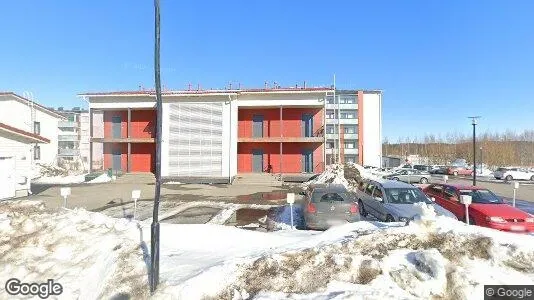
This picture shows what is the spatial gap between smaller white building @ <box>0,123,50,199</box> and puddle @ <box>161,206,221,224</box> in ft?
32.4

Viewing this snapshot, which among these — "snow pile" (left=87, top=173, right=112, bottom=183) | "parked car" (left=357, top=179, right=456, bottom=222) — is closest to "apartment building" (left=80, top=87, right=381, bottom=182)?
"snow pile" (left=87, top=173, right=112, bottom=183)

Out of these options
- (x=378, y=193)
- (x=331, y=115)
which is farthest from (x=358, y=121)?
(x=378, y=193)

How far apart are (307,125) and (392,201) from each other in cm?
1682

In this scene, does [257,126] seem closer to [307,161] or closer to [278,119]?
[278,119]

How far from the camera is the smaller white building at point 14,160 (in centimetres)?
1511

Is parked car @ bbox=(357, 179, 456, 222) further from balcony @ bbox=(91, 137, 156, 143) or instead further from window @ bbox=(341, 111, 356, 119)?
window @ bbox=(341, 111, 356, 119)

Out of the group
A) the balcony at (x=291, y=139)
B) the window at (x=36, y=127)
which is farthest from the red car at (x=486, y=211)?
the window at (x=36, y=127)

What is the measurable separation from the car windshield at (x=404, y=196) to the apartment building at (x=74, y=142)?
117 ft

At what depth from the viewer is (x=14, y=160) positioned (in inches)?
615

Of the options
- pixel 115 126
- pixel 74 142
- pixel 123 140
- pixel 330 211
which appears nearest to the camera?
pixel 330 211

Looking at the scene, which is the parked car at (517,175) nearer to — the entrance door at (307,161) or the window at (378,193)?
the entrance door at (307,161)

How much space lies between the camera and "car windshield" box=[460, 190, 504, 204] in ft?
32.7

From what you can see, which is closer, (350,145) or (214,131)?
(214,131)

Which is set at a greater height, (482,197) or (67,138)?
(67,138)
